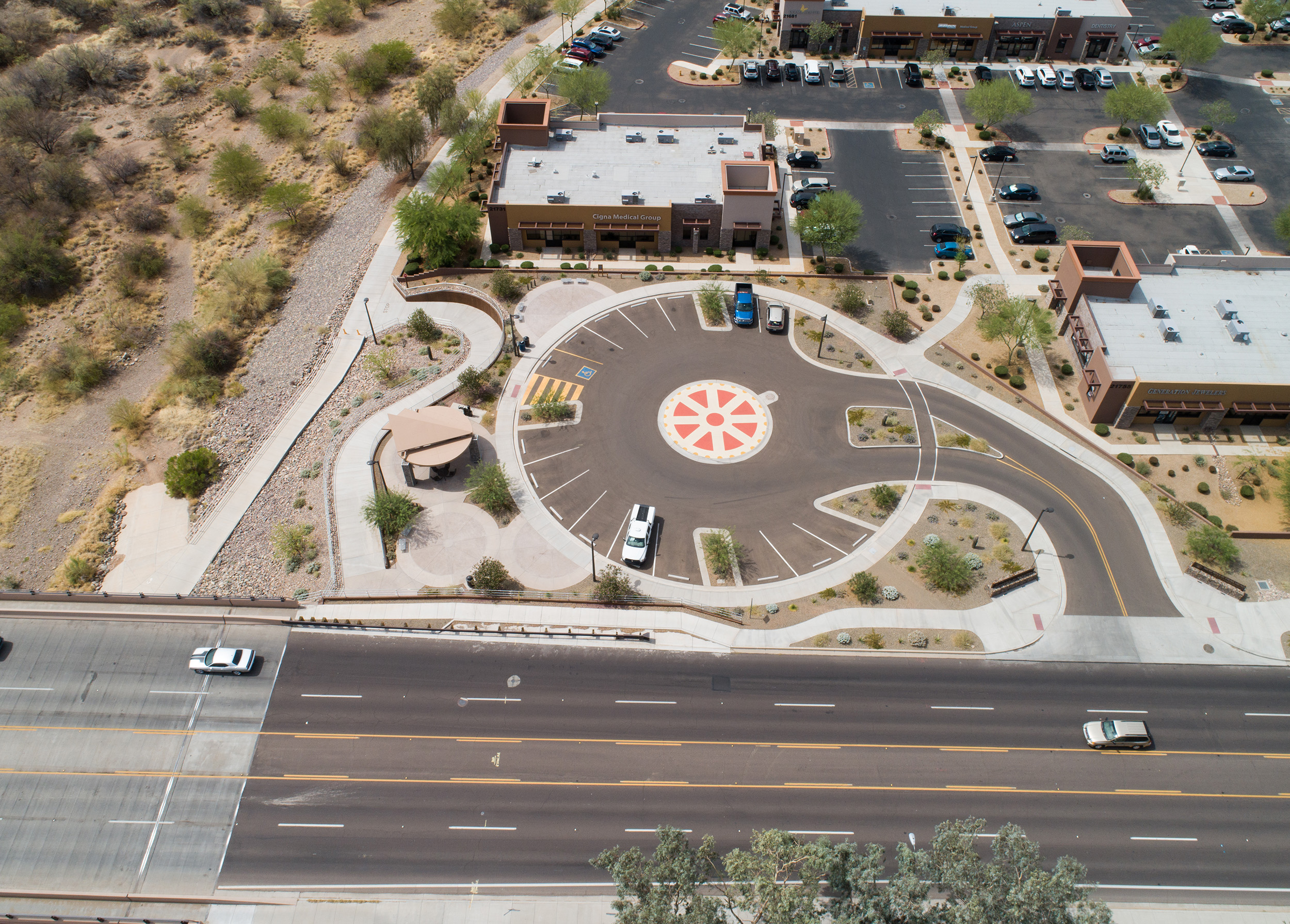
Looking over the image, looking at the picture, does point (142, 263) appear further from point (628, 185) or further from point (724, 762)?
point (724, 762)

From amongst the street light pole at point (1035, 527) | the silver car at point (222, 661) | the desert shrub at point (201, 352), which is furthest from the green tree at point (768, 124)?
the silver car at point (222, 661)

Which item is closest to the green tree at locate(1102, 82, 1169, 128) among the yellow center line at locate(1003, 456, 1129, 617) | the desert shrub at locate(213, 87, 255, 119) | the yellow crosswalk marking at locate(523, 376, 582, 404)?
the yellow center line at locate(1003, 456, 1129, 617)

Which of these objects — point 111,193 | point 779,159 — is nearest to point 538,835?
point 779,159

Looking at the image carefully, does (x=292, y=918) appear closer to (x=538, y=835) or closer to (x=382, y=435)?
(x=538, y=835)

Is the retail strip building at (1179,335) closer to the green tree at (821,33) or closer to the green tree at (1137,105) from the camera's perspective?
the green tree at (1137,105)

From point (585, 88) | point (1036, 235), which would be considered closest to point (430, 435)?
point (585, 88)

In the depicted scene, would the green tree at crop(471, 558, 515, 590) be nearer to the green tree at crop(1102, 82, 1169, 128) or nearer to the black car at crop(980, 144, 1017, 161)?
the black car at crop(980, 144, 1017, 161)
